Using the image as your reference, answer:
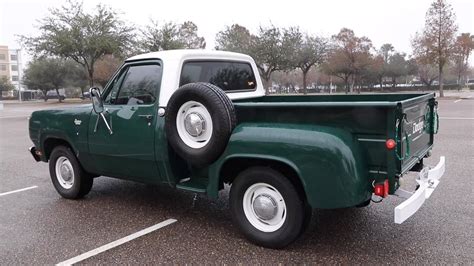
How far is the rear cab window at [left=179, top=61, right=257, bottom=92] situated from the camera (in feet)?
14.3

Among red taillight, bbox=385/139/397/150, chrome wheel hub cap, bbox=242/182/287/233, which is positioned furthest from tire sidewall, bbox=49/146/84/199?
red taillight, bbox=385/139/397/150

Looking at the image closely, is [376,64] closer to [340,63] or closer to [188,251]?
[340,63]

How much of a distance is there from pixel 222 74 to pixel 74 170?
7.71 ft

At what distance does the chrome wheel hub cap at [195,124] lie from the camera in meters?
3.69

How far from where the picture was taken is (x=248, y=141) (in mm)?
3473

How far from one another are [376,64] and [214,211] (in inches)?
1586

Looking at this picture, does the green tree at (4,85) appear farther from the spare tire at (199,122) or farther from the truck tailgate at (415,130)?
the truck tailgate at (415,130)

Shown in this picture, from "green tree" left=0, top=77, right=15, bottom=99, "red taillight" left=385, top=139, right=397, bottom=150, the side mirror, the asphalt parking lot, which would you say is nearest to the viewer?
"red taillight" left=385, top=139, right=397, bottom=150

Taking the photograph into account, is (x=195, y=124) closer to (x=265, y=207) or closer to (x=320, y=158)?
(x=265, y=207)

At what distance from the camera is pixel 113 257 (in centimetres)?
355

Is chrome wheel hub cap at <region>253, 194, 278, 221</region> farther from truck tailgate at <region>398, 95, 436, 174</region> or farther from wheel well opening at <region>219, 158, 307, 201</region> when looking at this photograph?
truck tailgate at <region>398, 95, 436, 174</region>

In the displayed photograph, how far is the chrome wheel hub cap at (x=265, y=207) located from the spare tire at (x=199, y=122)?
561 millimetres

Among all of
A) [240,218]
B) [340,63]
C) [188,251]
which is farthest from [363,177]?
[340,63]

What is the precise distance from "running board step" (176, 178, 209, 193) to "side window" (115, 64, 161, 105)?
0.93 meters
